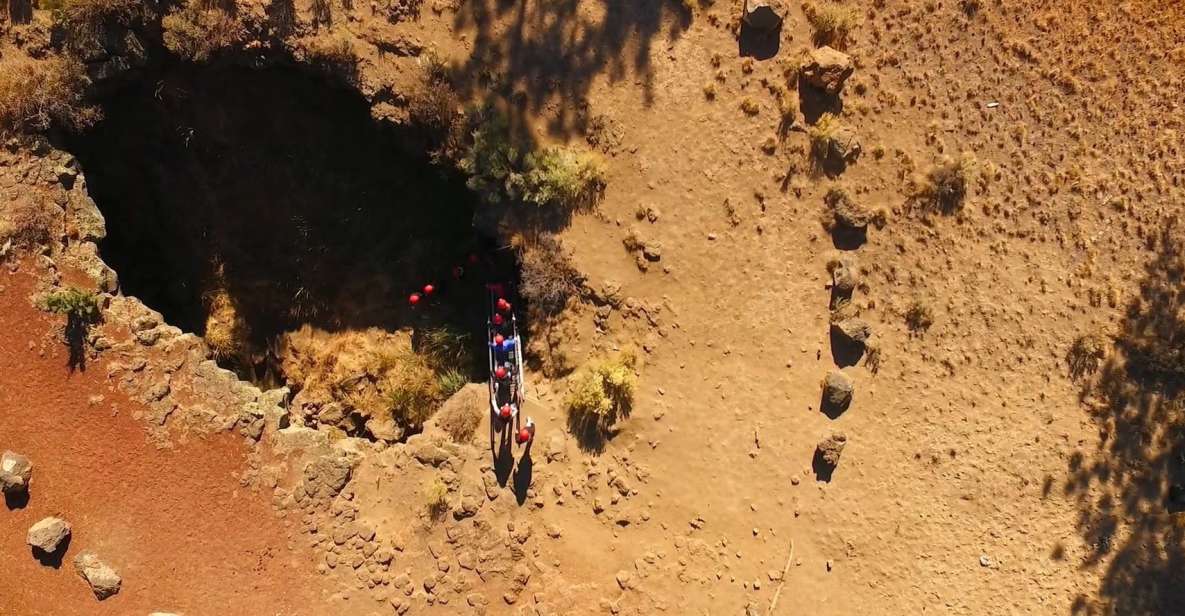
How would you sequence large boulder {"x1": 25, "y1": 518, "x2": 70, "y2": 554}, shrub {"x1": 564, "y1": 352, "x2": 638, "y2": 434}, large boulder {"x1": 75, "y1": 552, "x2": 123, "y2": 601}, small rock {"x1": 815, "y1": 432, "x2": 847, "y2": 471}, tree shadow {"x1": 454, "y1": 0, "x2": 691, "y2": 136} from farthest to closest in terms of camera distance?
tree shadow {"x1": 454, "y1": 0, "x2": 691, "y2": 136} < small rock {"x1": 815, "y1": 432, "x2": 847, "y2": 471} < shrub {"x1": 564, "y1": 352, "x2": 638, "y2": 434} < large boulder {"x1": 75, "y1": 552, "x2": 123, "y2": 601} < large boulder {"x1": 25, "y1": 518, "x2": 70, "y2": 554}

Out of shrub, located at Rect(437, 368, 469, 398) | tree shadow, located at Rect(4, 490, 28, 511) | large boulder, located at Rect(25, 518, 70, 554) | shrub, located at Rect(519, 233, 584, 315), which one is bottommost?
large boulder, located at Rect(25, 518, 70, 554)

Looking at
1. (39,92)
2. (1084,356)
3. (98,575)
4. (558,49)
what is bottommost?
(98,575)

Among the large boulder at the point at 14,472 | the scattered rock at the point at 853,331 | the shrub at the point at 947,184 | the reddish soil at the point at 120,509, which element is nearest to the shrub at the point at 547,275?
the scattered rock at the point at 853,331

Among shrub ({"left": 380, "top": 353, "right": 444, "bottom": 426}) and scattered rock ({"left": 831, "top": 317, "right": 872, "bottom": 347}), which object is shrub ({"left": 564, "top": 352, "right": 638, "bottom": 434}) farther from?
scattered rock ({"left": 831, "top": 317, "right": 872, "bottom": 347})

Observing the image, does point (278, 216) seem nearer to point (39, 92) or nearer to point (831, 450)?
point (39, 92)

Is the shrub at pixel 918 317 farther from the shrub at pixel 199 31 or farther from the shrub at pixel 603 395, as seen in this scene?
the shrub at pixel 199 31

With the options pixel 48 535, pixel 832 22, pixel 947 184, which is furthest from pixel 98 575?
pixel 947 184

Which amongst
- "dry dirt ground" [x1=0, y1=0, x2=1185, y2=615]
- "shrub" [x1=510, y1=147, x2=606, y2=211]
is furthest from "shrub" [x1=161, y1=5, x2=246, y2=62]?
"shrub" [x1=510, y1=147, x2=606, y2=211]
